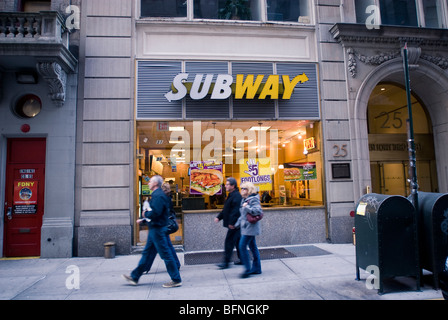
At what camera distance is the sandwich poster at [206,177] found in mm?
9656

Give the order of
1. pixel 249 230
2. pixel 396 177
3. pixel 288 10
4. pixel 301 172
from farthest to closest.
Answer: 1. pixel 396 177
2. pixel 288 10
3. pixel 301 172
4. pixel 249 230

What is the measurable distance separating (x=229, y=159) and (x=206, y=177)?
3.11 feet

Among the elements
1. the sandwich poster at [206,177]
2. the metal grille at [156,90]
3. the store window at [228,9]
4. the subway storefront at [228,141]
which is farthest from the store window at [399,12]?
the sandwich poster at [206,177]

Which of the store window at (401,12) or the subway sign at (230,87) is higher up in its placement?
the store window at (401,12)

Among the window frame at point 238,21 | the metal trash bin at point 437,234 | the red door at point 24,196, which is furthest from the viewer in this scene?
the window frame at point 238,21

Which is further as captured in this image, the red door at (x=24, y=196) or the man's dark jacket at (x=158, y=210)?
the red door at (x=24, y=196)

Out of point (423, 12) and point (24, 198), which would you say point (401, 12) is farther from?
point (24, 198)

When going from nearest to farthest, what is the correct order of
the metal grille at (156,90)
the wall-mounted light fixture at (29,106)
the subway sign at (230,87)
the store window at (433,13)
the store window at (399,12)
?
the wall-mounted light fixture at (29,106) < the subway sign at (230,87) < the metal grille at (156,90) < the store window at (399,12) < the store window at (433,13)

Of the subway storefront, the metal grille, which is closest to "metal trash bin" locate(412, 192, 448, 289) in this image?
the subway storefront

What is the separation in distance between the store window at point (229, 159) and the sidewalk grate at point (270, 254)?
1.38 m

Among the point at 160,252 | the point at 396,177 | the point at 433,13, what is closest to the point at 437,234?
the point at 160,252

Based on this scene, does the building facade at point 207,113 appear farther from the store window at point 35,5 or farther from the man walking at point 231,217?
the man walking at point 231,217

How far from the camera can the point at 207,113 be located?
31.7ft
